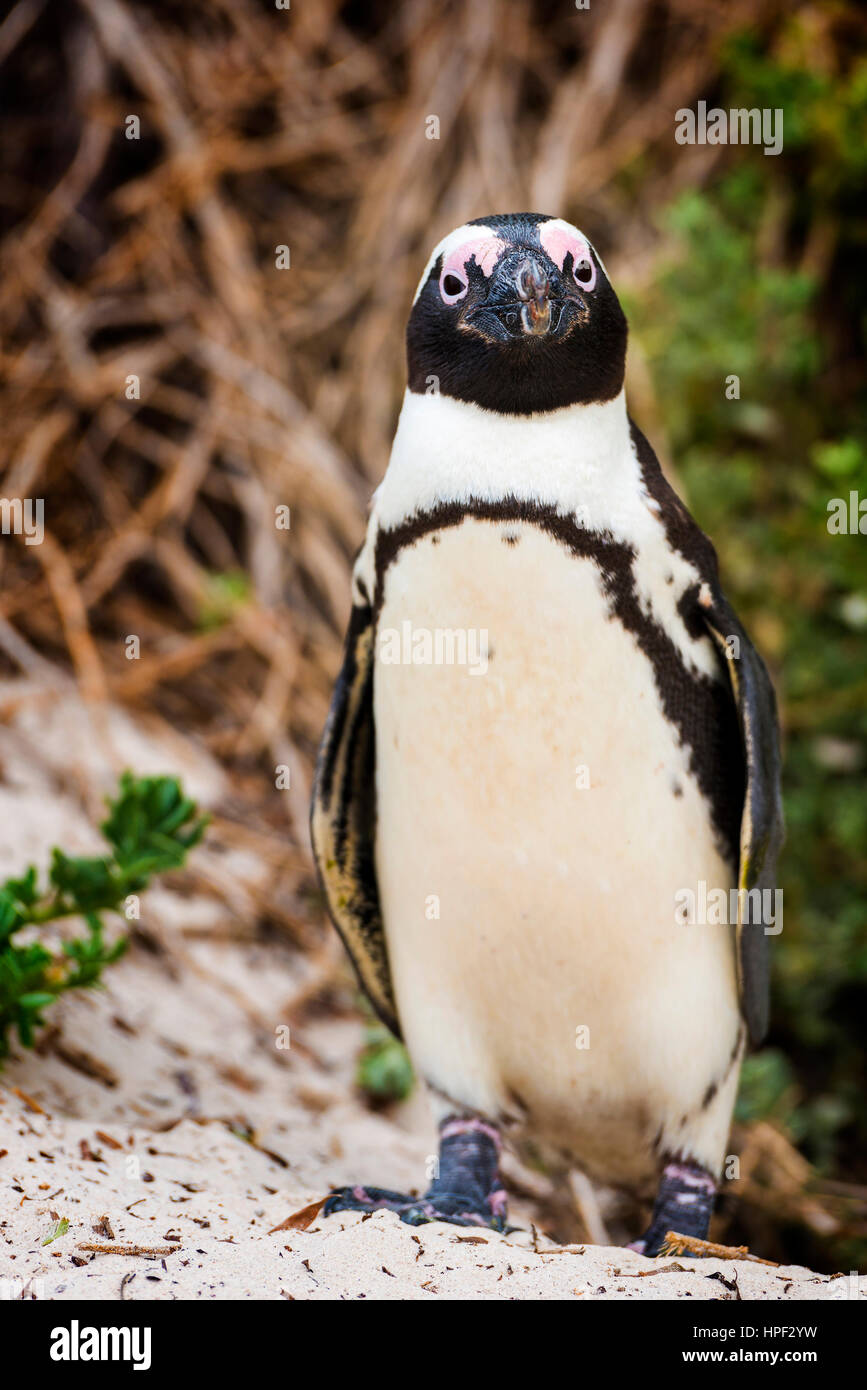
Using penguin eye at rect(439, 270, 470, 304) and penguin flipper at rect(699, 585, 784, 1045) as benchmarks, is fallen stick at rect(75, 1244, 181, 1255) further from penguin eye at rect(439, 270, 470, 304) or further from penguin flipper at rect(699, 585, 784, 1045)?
penguin eye at rect(439, 270, 470, 304)

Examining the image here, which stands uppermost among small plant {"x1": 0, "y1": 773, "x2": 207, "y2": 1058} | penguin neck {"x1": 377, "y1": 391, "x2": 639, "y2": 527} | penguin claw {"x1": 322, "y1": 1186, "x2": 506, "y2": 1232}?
penguin neck {"x1": 377, "y1": 391, "x2": 639, "y2": 527}

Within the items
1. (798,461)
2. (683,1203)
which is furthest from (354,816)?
(798,461)

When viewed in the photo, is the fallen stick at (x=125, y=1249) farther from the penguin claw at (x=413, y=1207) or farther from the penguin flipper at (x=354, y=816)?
the penguin flipper at (x=354, y=816)

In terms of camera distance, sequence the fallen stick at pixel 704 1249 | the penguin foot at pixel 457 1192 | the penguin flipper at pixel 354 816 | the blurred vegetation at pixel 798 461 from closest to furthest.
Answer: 1. the fallen stick at pixel 704 1249
2. the penguin foot at pixel 457 1192
3. the penguin flipper at pixel 354 816
4. the blurred vegetation at pixel 798 461

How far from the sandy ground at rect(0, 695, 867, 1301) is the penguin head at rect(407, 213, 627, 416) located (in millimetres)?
1054

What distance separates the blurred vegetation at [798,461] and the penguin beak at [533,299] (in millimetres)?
1485

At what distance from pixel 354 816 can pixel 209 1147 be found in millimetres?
548

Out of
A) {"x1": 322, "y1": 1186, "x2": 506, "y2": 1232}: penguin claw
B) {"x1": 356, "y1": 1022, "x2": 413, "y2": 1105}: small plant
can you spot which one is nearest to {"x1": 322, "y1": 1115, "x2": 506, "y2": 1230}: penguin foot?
{"x1": 322, "y1": 1186, "x2": 506, "y2": 1232}: penguin claw

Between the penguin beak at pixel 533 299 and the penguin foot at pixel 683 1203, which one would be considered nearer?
the penguin beak at pixel 533 299

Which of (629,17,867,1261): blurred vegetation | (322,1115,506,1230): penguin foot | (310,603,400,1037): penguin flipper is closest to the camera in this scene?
(322,1115,506,1230): penguin foot

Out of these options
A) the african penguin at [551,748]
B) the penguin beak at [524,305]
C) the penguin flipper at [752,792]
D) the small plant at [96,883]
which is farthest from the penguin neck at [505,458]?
the small plant at [96,883]

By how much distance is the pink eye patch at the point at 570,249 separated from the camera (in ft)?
5.74

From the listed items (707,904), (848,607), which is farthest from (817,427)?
(707,904)

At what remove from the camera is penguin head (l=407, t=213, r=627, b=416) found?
1699mm
